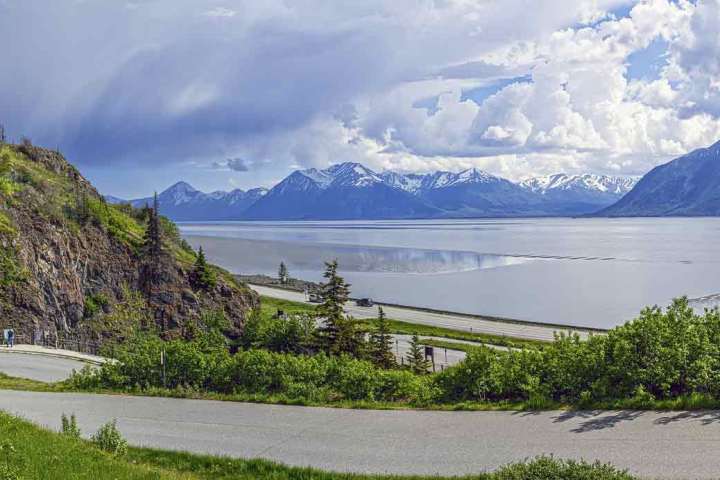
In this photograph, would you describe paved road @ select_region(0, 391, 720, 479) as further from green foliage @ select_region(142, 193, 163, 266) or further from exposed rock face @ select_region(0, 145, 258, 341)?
green foliage @ select_region(142, 193, 163, 266)

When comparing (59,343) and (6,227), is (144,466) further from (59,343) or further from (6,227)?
(6,227)

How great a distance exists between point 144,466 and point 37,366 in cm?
2014

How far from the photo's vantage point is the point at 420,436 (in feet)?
37.2

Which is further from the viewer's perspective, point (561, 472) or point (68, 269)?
point (68, 269)

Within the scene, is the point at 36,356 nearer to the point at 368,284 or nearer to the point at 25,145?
the point at 25,145

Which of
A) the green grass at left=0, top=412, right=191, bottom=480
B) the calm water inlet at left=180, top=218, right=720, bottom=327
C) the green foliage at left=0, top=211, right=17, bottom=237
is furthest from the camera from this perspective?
the calm water inlet at left=180, top=218, right=720, bottom=327

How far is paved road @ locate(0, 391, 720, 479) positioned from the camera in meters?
9.71

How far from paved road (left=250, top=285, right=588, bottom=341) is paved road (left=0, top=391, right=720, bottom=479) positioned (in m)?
48.7

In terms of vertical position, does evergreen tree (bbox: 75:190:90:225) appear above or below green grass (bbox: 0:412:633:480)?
above

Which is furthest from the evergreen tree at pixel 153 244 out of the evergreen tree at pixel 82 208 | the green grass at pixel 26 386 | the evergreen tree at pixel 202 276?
the green grass at pixel 26 386

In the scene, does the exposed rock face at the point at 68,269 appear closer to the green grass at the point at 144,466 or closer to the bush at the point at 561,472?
the green grass at the point at 144,466

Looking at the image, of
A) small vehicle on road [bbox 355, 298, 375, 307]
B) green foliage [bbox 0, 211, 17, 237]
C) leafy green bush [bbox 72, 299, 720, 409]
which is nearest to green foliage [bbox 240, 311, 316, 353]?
green foliage [bbox 0, 211, 17, 237]

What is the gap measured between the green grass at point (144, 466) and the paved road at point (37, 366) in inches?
534

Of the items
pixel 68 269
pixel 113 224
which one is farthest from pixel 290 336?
pixel 113 224
